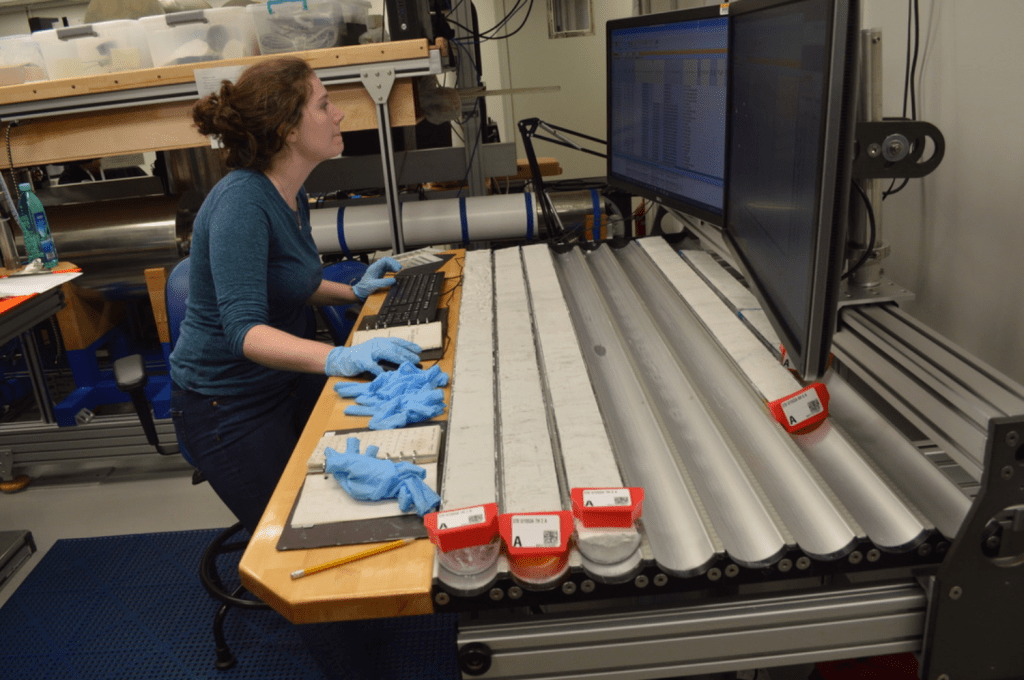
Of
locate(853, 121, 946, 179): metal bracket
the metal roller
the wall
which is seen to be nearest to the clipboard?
locate(853, 121, 946, 179): metal bracket

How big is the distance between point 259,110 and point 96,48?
1.28 meters

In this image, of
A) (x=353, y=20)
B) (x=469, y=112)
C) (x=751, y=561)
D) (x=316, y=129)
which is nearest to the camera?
(x=751, y=561)

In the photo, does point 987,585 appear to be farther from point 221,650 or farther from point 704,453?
point 221,650

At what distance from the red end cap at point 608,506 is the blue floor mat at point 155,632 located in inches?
35.9

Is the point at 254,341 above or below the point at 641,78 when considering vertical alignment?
below

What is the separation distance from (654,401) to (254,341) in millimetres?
738

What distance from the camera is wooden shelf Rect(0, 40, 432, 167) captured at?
2102mm

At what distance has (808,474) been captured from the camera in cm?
83

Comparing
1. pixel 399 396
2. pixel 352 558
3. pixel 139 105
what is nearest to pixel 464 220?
pixel 139 105

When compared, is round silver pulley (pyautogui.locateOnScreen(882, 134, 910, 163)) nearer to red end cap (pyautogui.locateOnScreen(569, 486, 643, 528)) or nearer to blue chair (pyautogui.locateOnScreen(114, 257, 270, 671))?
red end cap (pyautogui.locateOnScreen(569, 486, 643, 528))

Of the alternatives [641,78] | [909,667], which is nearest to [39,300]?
[641,78]

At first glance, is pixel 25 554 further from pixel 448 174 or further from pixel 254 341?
pixel 448 174

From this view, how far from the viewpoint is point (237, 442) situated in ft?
5.09

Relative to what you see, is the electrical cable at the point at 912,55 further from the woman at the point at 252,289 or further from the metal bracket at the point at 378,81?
the metal bracket at the point at 378,81
